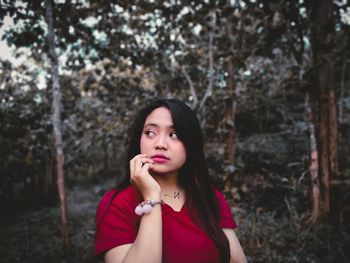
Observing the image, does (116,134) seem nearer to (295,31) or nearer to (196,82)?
(196,82)

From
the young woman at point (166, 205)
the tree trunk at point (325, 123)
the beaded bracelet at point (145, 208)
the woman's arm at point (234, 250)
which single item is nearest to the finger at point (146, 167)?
the young woman at point (166, 205)

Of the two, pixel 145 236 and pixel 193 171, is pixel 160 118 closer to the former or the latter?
pixel 193 171

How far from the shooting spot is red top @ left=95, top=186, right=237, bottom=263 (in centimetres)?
122

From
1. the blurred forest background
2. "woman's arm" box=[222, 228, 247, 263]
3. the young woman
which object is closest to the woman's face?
the young woman

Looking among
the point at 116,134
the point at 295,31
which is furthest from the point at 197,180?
the point at 116,134

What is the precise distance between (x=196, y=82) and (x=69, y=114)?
3.99m

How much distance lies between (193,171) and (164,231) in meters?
0.42

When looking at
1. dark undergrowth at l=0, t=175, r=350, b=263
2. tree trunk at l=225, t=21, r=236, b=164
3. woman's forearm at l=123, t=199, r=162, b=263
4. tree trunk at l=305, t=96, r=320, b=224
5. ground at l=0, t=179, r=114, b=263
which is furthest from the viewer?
tree trunk at l=225, t=21, r=236, b=164

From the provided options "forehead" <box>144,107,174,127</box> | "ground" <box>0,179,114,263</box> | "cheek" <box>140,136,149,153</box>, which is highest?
"forehead" <box>144,107,174,127</box>

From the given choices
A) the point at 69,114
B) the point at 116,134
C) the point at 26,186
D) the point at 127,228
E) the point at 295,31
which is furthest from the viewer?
the point at 26,186

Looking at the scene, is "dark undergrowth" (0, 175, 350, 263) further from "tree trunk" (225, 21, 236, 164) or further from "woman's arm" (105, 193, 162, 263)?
"woman's arm" (105, 193, 162, 263)

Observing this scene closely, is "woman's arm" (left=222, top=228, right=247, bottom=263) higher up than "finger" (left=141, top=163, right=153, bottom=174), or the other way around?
"finger" (left=141, top=163, right=153, bottom=174)

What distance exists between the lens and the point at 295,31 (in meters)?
4.46

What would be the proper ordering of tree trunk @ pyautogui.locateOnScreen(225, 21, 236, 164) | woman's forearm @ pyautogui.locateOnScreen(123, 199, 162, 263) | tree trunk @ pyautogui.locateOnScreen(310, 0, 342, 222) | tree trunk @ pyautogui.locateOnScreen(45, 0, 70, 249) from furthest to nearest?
tree trunk @ pyautogui.locateOnScreen(225, 21, 236, 164)
tree trunk @ pyautogui.locateOnScreen(45, 0, 70, 249)
tree trunk @ pyautogui.locateOnScreen(310, 0, 342, 222)
woman's forearm @ pyautogui.locateOnScreen(123, 199, 162, 263)
